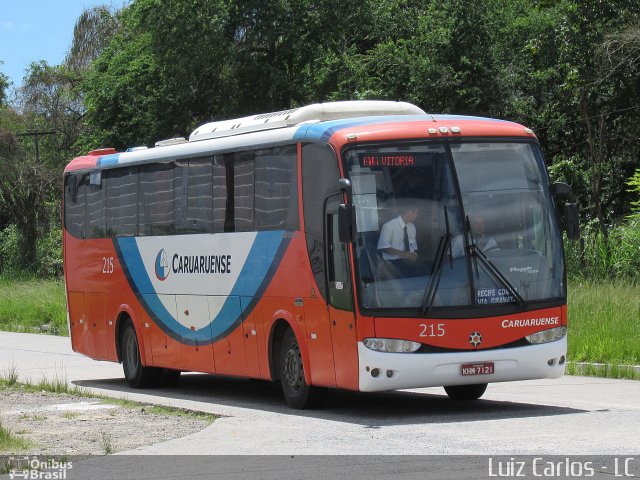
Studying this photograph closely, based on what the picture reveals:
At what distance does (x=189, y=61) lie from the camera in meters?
37.8

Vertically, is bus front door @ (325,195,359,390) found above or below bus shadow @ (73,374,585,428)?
above

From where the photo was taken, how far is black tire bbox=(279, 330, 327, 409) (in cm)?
1420

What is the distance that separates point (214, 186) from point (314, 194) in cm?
281

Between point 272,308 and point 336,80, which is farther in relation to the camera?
point 336,80

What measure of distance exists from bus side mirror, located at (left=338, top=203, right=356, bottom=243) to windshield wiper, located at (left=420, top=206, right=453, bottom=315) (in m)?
0.90

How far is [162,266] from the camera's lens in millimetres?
17844

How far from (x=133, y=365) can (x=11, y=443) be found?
305 inches

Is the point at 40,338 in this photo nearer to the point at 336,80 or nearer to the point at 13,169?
the point at 336,80

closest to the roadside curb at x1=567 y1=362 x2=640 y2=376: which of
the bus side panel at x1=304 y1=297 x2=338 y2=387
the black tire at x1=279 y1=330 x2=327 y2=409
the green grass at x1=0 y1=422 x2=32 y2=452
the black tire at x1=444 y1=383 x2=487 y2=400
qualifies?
the black tire at x1=444 y1=383 x2=487 y2=400

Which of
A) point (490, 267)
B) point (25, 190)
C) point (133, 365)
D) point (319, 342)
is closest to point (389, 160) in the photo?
point (490, 267)

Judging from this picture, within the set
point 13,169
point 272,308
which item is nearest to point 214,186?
point 272,308

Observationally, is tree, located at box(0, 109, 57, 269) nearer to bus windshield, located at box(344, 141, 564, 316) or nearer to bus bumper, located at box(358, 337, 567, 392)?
bus windshield, located at box(344, 141, 564, 316)

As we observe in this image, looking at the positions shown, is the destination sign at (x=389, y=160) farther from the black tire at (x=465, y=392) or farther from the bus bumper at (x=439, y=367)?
the black tire at (x=465, y=392)

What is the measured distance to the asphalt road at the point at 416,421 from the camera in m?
10.7
